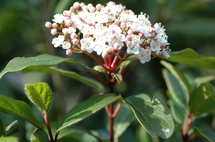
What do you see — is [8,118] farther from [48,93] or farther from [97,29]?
[97,29]

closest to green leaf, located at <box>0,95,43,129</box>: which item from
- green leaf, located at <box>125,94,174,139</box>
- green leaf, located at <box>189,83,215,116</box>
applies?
green leaf, located at <box>125,94,174,139</box>

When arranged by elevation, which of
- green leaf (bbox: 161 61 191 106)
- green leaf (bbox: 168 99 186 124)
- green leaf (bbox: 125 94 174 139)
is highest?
green leaf (bbox: 125 94 174 139)

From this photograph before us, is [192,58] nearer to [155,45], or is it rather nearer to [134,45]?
[155,45]

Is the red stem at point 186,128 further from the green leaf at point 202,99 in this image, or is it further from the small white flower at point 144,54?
the small white flower at point 144,54

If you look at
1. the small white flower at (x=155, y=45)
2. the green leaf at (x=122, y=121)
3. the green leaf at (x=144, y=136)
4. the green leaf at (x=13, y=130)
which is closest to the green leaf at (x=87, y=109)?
the green leaf at (x=13, y=130)

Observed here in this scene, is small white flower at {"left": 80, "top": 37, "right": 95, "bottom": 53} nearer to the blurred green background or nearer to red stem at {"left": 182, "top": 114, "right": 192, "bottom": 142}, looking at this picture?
red stem at {"left": 182, "top": 114, "right": 192, "bottom": 142}

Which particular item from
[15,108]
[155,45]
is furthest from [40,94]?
[155,45]
